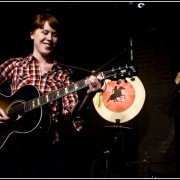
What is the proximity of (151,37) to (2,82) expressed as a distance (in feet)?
9.89

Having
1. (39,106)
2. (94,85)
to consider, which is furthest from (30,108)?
(94,85)

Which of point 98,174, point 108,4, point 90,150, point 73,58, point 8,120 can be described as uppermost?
point 108,4

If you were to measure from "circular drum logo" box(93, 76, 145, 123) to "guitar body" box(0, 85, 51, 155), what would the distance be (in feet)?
5.84

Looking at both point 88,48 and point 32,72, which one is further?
point 88,48

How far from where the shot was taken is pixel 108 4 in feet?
13.7

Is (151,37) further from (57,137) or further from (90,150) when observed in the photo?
(57,137)

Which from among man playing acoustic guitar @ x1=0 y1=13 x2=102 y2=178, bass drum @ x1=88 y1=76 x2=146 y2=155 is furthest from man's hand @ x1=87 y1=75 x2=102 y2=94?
bass drum @ x1=88 y1=76 x2=146 y2=155

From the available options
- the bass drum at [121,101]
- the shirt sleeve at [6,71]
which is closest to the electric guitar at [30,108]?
the shirt sleeve at [6,71]

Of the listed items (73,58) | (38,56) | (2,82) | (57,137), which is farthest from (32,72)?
(73,58)

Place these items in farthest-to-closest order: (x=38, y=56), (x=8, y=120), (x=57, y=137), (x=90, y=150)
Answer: (x=90, y=150)
(x=38, y=56)
(x=8, y=120)
(x=57, y=137)

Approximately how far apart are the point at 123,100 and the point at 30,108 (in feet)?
6.62

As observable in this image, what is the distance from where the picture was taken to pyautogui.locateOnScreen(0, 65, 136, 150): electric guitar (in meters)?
2.10

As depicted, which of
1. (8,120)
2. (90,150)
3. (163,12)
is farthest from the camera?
(90,150)

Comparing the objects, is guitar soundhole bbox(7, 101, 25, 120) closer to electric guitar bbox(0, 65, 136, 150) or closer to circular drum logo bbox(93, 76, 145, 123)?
electric guitar bbox(0, 65, 136, 150)
